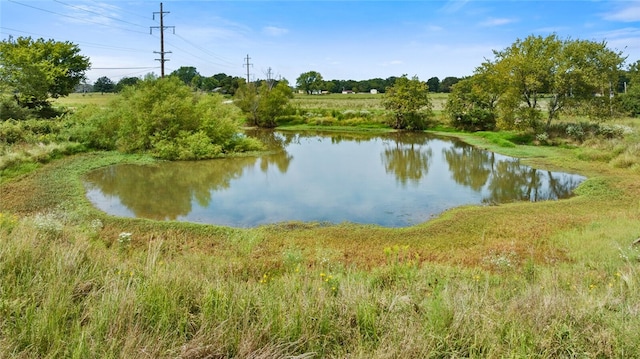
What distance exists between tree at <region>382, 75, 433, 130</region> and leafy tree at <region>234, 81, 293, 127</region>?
10.4 metres

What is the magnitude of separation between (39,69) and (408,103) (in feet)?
96.8

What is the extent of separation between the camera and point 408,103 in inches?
1356

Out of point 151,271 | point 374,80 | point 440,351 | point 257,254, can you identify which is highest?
point 374,80

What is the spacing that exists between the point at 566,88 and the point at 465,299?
24.6 meters

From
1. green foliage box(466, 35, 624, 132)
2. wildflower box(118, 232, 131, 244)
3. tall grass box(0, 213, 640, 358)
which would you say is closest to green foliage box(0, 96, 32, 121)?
wildflower box(118, 232, 131, 244)

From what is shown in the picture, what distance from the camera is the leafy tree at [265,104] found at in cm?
3933

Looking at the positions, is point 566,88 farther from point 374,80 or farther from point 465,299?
point 374,80

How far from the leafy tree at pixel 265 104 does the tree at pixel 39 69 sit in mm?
15142

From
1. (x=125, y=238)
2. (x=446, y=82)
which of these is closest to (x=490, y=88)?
(x=125, y=238)

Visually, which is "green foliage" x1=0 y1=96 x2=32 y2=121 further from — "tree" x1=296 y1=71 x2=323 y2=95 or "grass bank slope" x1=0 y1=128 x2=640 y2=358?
"tree" x1=296 y1=71 x2=323 y2=95

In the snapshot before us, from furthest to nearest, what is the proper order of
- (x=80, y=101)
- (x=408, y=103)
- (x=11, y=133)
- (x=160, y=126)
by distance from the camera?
(x=80, y=101) < (x=408, y=103) < (x=160, y=126) < (x=11, y=133)

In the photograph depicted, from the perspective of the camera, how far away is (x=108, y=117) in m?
23.3

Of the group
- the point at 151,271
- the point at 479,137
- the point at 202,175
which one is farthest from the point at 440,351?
the point at 479,137

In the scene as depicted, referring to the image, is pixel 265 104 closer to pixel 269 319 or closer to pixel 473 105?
pixel 473 105
